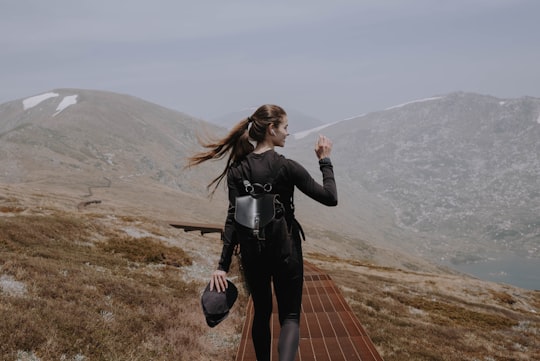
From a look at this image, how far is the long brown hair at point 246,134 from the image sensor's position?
174 inches

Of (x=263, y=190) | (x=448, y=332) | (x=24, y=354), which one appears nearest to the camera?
(x=263, y=190)

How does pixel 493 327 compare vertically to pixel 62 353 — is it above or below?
below

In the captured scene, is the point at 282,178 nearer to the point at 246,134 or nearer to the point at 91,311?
the point at 246,134

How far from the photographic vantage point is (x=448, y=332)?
42.8ft

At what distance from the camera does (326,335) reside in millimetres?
8289

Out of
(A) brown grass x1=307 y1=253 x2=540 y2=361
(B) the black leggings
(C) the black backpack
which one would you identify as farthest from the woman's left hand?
(A) brown grass x1=307 y1=253 x2=540 y2=361

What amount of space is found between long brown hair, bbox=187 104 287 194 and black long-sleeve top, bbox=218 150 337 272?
0.19 metres

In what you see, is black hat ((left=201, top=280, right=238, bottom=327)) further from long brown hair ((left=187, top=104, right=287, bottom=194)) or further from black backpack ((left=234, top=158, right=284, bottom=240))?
long brown hair ((left=187, top=104, right=287, bottom=194))

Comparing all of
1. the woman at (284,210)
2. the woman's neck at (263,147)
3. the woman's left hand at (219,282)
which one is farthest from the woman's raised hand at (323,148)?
the woman's left hand at (219,282)

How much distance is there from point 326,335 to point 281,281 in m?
4.57

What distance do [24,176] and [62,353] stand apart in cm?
12934

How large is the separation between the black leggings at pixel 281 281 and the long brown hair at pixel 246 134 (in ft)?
3.09

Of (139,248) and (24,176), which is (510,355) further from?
(24,176)

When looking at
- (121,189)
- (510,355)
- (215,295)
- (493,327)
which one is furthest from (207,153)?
(121,189)
